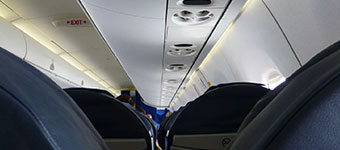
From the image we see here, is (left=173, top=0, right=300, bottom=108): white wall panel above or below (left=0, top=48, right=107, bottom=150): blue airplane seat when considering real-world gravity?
below

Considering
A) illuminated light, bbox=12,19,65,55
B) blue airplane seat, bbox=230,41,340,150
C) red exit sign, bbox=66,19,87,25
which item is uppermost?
illuminated light, bbox=12,19,65,55

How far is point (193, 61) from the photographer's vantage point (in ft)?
24.6

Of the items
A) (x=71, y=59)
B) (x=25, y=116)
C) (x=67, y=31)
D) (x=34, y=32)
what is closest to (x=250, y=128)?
(x=25, y=116)

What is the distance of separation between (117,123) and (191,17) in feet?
7.71

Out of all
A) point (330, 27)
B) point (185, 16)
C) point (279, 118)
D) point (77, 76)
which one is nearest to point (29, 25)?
point (77, 76)

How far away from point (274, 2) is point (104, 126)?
272 centimetres

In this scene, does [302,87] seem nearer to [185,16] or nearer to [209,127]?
[209,127]

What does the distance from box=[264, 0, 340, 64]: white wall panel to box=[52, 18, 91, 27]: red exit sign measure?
4.04m

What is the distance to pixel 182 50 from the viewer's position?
6246 millimetres

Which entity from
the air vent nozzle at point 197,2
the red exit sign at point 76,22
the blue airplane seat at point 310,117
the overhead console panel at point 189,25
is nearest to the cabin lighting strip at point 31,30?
the red exit sign at point 76,22

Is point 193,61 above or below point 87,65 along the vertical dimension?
below

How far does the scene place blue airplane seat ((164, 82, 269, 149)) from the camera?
253 cm

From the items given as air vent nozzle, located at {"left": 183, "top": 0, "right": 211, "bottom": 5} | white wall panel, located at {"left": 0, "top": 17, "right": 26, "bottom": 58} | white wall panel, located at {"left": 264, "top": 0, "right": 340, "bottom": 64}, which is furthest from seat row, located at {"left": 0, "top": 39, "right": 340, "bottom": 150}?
white wall panel, located at {"left": 0, "top": 17, "right": 26, "bottom": 58}

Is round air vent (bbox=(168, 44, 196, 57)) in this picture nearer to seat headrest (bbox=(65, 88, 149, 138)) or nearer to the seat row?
seat headrest (bbox=(65, 88, 149, 138))
